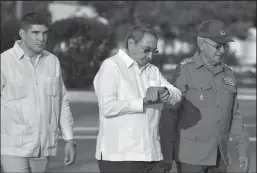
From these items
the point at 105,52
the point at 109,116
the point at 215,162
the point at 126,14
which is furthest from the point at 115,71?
the point at 126,14

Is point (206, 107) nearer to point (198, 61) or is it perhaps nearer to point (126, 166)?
point (198, 61)

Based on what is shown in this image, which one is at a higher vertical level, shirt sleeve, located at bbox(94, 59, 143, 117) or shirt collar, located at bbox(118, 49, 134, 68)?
shirt collar, located at bbox(118, 49, 134, 68)

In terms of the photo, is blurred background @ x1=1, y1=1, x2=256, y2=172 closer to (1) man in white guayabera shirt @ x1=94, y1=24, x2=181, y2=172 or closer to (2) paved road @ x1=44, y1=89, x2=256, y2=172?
(2) paved road @ x1=44, y1=89, x2=256, y2=172

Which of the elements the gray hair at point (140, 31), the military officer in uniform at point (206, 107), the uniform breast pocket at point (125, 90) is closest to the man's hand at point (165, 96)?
the uniform breast pocket at point (125, 90)

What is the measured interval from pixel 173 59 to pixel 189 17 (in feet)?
19.0

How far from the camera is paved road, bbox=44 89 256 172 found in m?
10.5

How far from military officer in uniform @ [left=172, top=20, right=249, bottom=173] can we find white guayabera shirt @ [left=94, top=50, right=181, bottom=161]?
2.33ft

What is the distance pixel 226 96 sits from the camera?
5.63 meters

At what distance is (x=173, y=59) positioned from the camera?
146 feet

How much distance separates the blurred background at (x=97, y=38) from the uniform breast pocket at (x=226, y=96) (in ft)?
1.29

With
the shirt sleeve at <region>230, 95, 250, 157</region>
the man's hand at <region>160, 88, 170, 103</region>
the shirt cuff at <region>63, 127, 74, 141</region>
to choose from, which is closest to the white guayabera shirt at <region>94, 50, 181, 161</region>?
the man's hand at <region>160, 88, 170, 103</region>

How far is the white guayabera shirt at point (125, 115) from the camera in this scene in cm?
479

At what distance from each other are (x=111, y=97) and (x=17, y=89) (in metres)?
0.58

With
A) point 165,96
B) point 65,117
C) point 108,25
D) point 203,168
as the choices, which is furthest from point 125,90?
point 108,25
